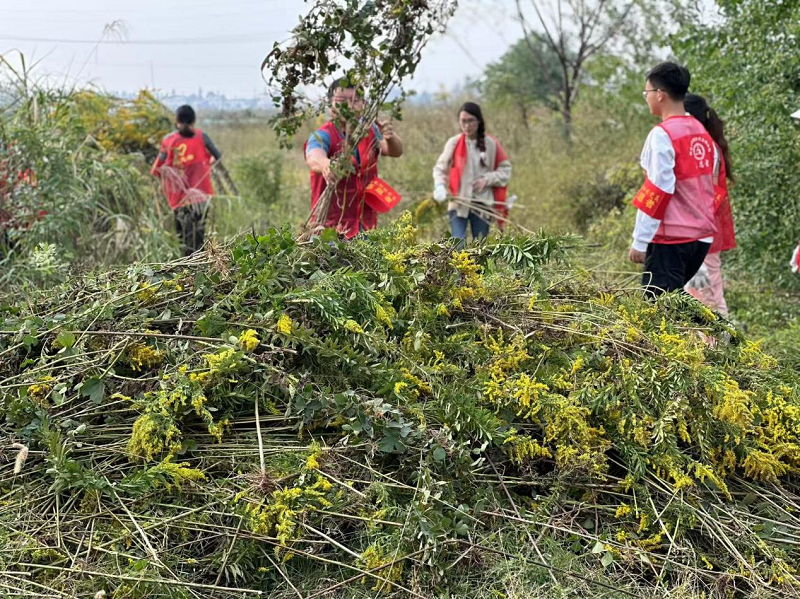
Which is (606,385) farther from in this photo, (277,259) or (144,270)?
(144,270)

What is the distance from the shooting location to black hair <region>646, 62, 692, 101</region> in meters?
4.51

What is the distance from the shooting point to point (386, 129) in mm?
5281

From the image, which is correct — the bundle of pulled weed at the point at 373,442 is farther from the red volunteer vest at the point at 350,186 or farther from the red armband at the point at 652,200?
the red volunteer vest at the point at 350,186

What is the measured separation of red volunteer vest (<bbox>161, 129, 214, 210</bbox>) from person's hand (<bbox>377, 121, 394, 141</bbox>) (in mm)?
2761

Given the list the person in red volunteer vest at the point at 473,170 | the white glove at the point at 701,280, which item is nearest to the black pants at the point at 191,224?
the person in red volunteer vest at the point at 473,170

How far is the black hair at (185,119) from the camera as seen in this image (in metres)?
8.23

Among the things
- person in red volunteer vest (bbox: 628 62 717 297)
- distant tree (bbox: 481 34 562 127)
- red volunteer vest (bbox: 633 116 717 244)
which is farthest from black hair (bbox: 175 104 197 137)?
distant tree (bbox: 481 34 562 127)

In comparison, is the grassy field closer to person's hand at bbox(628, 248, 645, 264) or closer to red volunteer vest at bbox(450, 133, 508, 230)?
person's hand at bbox(628, 248, 645, 264)

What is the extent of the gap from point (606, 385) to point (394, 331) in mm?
856

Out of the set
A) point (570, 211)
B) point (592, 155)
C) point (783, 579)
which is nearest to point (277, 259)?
point (783, 579)

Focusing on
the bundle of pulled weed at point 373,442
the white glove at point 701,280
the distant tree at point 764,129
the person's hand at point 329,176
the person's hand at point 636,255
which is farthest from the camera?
the distant tree at point 764,129

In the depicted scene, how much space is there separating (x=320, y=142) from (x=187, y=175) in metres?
3.51

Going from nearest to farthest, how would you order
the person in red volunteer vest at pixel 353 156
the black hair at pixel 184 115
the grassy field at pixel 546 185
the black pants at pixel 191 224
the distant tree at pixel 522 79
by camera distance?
the person in red volunteer vest at pixel 353 156 < the grassy field at pixel 546 185 < the black pants at pixel 191 224 < the black hair at pixel 184 115 < the distant tree at pixel 522 79

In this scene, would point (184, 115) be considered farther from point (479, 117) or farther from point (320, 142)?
point (320, 142)
